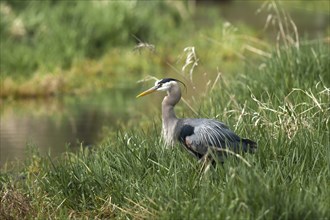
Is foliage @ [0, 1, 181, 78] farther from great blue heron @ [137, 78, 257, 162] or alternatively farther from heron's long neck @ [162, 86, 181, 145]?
great blue heron @ [137, 78, 257, 162]

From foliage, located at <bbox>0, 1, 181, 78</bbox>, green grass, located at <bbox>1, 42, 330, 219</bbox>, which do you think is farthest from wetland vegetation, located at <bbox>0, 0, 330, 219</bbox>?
foliage, located at <bbox>0, 1, 181, 78</bbox>

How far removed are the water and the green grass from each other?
2.87 m

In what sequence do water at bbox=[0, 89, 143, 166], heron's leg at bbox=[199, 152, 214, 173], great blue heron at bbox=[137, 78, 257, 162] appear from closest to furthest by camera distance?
heron's leg at bbox=[199, 152, 214, 173] < great blue heron at bbox=[137, 78, 257, 162] < water at bbox=[0, 89, 143, 166]

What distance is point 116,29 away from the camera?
785 inches

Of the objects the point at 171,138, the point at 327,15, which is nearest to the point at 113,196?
the point at 171,138

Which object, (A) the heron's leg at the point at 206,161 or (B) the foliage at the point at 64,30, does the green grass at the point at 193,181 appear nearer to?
(A) the heron's leg at the point at 206,161

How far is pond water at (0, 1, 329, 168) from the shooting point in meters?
12.0

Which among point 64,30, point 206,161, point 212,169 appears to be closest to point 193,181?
point 212,169

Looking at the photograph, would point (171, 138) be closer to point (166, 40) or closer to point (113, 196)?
point (113, 196)

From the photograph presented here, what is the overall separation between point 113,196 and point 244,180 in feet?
4.69

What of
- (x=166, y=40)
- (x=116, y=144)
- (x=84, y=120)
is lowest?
(x=166, y=40)

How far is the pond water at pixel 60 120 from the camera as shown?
39.4 feet

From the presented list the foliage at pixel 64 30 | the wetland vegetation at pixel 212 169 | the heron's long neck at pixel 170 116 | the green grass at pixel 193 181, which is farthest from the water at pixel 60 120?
the heron's long neck at pixel 170 116

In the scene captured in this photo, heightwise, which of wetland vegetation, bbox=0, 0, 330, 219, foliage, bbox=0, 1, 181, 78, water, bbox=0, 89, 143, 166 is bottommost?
foliage, bbox=0, 1, 181, 78
